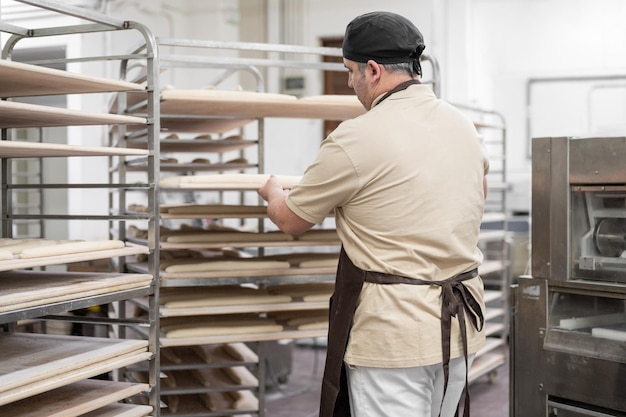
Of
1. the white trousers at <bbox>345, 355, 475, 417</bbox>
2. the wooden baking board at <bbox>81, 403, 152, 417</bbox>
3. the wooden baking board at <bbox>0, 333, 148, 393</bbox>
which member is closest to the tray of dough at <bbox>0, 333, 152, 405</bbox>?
the wooden baking board at <bbox>0, 333, 148, 393</bbox>

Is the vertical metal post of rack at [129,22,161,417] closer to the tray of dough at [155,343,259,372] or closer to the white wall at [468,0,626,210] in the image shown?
the tray of dough at [155,343,259,372]

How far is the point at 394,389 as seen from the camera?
1.85 m

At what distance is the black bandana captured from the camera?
72.7 inches

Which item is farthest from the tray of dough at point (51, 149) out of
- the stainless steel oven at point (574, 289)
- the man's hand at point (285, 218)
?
the stainless steel oven at point (574, 289)

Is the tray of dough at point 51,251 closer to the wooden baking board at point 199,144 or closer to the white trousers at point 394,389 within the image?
the white trousers at point 394,389

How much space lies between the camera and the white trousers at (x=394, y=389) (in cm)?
185

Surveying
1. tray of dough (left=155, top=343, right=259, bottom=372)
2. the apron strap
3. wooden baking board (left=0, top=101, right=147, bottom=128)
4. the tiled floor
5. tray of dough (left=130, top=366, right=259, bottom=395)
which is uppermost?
wooden baking board (left=0, top=101, right=147, bottom=128)

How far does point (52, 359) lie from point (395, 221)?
3.55 ft

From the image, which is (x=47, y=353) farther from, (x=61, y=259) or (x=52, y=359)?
(x=61, y=259)

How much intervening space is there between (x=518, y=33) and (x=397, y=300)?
224 inches

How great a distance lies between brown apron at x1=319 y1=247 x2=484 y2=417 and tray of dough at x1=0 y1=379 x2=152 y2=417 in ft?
2.28

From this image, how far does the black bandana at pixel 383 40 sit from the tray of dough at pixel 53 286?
3.35 feet

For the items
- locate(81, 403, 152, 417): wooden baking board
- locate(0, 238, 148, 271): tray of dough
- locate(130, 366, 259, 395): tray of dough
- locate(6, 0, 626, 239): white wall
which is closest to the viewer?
locate(0, 238, 148, 271): tray of dough

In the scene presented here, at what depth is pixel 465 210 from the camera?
1900 mm
